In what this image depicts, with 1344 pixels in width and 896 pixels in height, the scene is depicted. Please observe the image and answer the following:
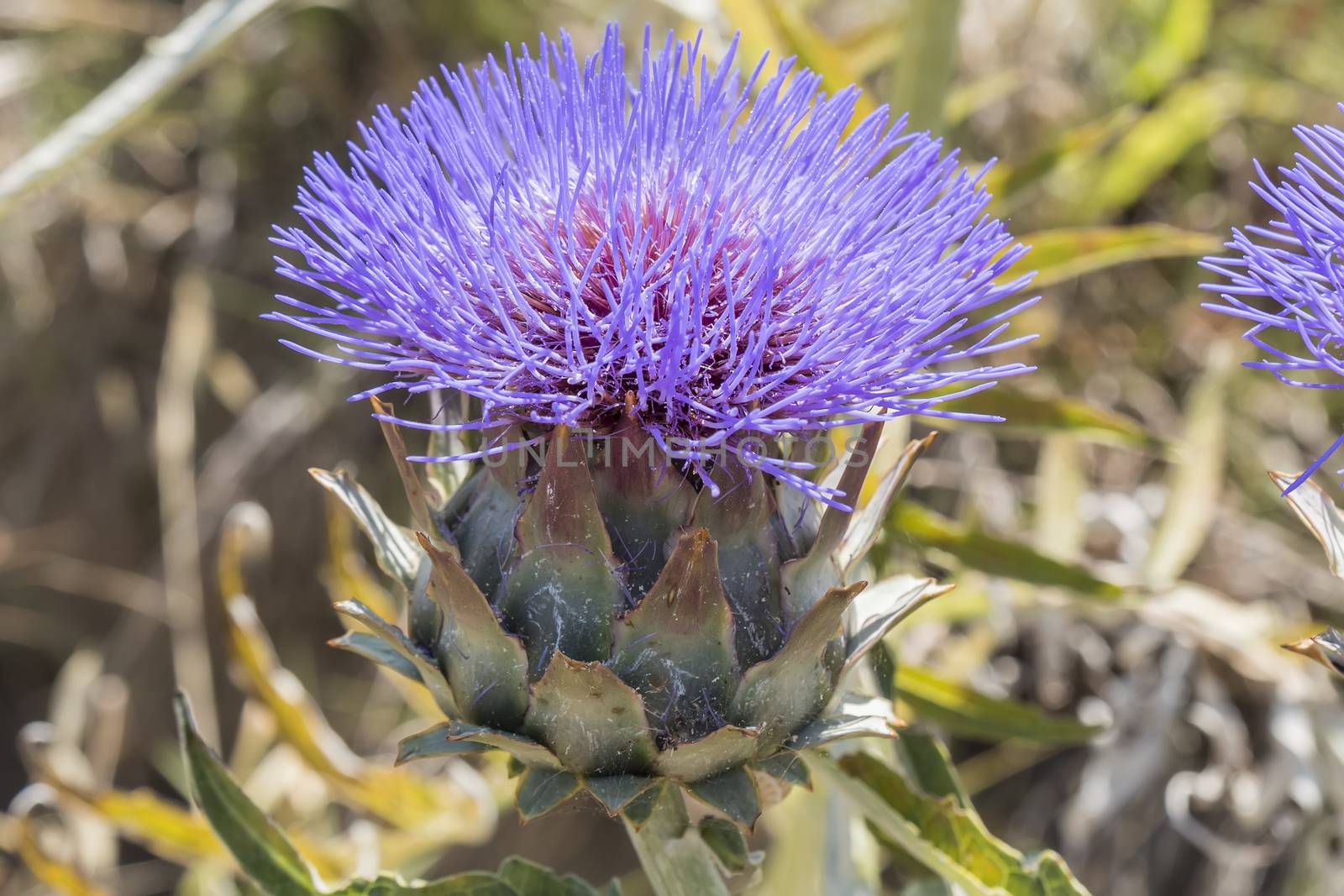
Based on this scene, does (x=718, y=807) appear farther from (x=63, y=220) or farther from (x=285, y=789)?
(x=63, y=220)

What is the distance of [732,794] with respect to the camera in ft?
1.99

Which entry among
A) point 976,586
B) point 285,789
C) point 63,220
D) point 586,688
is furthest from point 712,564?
point 63,220

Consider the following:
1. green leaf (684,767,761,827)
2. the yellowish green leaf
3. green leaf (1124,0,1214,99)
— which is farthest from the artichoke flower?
green leaf (1124,0,1214,99)

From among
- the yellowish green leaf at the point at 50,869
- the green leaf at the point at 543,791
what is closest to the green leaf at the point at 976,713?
the green leaf at the point at 543,791

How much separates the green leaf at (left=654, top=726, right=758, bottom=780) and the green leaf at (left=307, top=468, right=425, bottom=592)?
194mm

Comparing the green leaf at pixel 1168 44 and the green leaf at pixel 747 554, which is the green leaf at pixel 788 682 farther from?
the green leaf at pixel 1168 44

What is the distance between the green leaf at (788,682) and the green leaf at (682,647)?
12 mm

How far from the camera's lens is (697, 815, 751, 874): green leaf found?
68 centimetres

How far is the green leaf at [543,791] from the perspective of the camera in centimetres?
60

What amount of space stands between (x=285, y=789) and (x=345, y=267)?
805 mm

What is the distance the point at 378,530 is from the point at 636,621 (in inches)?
7.1

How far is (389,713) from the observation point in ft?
5.17

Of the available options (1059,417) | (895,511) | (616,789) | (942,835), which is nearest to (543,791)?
(616,789)

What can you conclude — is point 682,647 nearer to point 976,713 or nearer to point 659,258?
point 659,258
